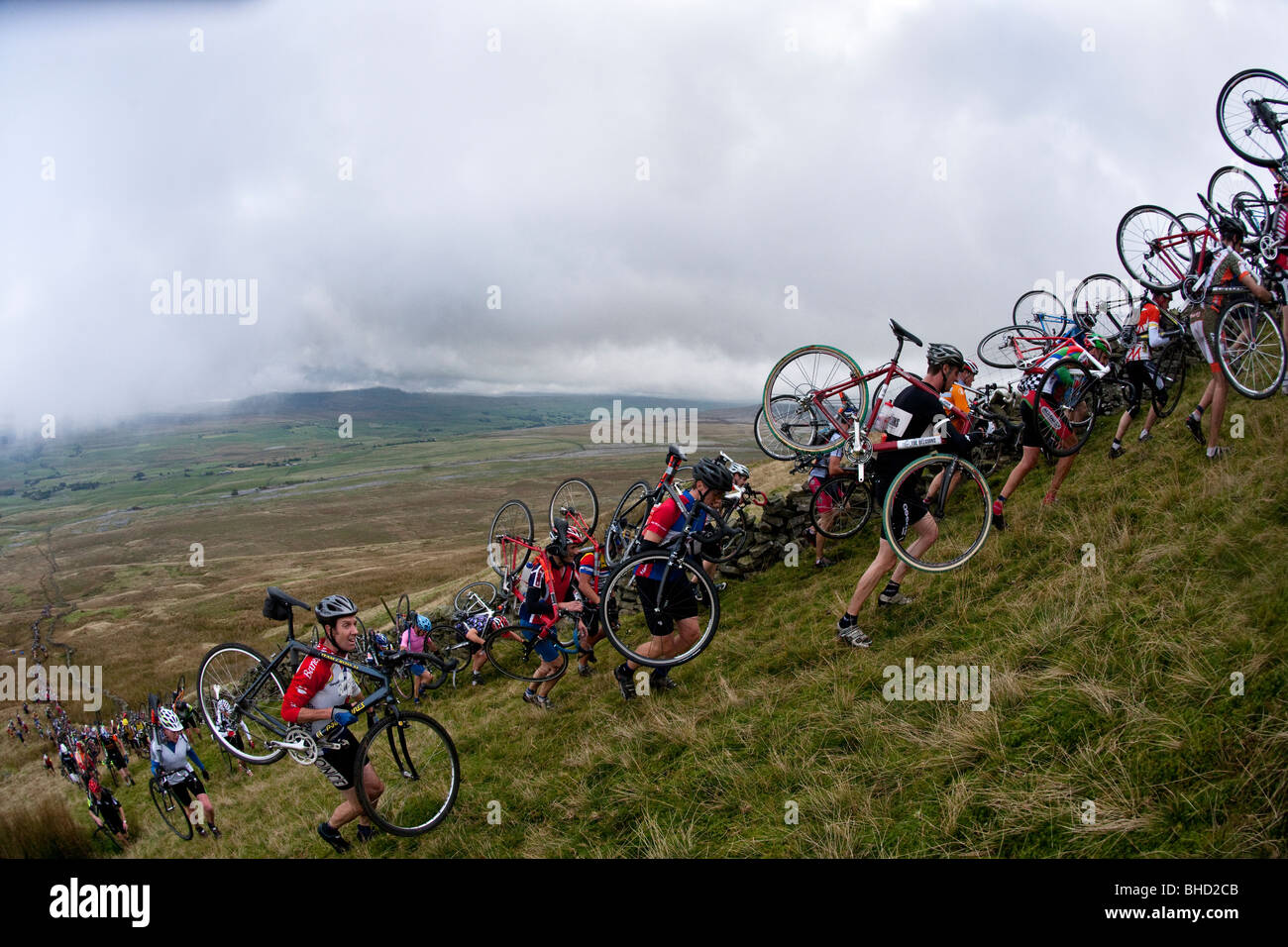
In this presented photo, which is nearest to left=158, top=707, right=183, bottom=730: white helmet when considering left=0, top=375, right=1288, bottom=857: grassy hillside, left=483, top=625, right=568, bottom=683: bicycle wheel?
left=0, top=375, right=1288, bottom=857: grassy hillside

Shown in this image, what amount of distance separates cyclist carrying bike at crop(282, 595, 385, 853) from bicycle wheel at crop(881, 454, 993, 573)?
595 cm

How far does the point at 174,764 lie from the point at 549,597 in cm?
772

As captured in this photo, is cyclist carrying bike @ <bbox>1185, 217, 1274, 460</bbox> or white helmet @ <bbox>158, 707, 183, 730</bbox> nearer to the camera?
cyclist carrying bike @ <bbox>1185, 217, 1274, 460</bbox>

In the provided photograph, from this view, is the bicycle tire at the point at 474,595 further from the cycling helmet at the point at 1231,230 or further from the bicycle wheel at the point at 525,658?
the cycling helmet at the point at 1231,230

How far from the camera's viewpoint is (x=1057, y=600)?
243 inches

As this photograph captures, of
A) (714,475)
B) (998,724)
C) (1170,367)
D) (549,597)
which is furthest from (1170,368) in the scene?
(549,597)

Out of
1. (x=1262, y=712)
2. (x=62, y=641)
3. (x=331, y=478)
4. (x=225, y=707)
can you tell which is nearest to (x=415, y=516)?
(x=62, y=641)

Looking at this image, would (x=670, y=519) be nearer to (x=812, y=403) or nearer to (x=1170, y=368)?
(x=812, y=403)

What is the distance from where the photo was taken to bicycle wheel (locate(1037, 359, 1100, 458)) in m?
8.60

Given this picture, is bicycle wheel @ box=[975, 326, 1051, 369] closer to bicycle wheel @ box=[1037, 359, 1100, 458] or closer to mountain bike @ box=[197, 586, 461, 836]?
bicycle wheel @ box=[1037, 359, 1100, 458]

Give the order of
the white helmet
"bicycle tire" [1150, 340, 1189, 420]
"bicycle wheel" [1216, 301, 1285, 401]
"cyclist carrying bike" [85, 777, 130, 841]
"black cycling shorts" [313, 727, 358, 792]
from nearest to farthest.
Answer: "black cycling shorts" [313, 727, 358, 792] < "bicycle wheel" [1216, 301, 1285, 401] < the white helmet < "bicycle tire" [1150, 340, 1189, 420] < "cyclist carrying bike" [85, 777, 130, 841]

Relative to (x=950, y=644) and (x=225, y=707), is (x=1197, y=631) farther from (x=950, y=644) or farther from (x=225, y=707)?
(x=225, y=707)

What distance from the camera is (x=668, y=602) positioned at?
686 centimetres
